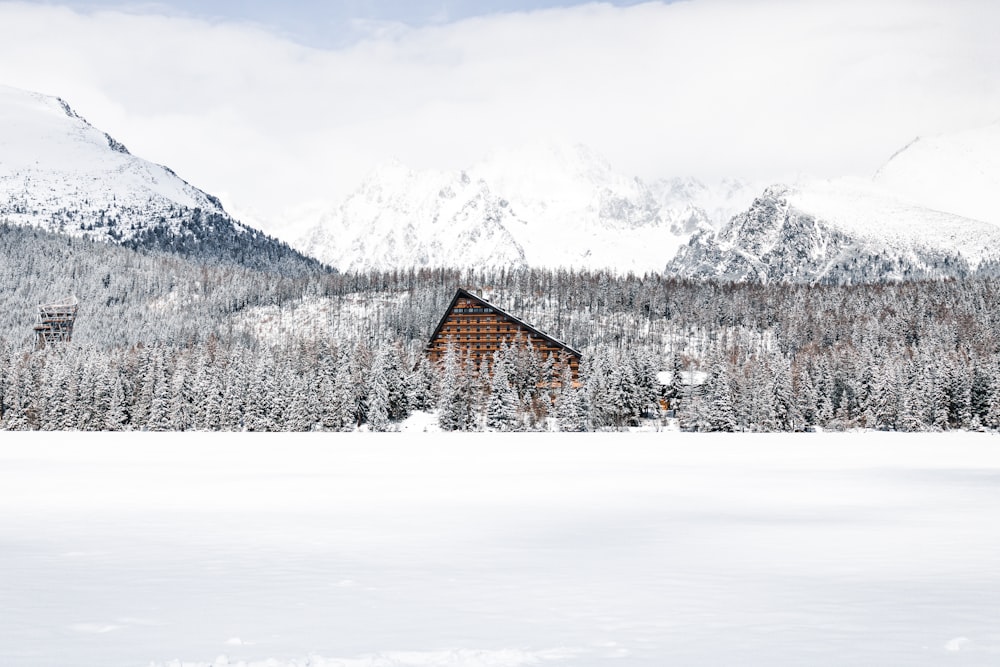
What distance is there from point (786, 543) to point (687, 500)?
12.2 metres

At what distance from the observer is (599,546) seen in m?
24.8

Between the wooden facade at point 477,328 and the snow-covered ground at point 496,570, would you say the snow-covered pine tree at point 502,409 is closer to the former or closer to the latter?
the wooden facade at point 477,328

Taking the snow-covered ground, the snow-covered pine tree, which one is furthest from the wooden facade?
the snow-covered ground

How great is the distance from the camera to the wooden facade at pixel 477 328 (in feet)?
529

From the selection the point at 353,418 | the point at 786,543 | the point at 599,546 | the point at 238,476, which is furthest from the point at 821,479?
the point at 353,418

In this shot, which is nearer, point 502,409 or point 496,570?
point 496,570

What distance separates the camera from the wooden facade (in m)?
161

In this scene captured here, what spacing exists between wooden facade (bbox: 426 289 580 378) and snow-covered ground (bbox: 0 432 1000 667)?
112345 mm

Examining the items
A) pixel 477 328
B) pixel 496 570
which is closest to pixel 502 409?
pixel 477 328

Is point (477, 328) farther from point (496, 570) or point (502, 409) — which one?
point (496, 570)

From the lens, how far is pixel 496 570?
21.0 m

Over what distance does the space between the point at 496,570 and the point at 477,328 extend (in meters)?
144

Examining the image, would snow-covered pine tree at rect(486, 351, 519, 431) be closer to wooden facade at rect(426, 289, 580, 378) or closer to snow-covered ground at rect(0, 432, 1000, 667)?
wooden facade at rect(426, 289, 580, 378)

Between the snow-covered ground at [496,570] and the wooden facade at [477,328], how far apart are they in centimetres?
11235
